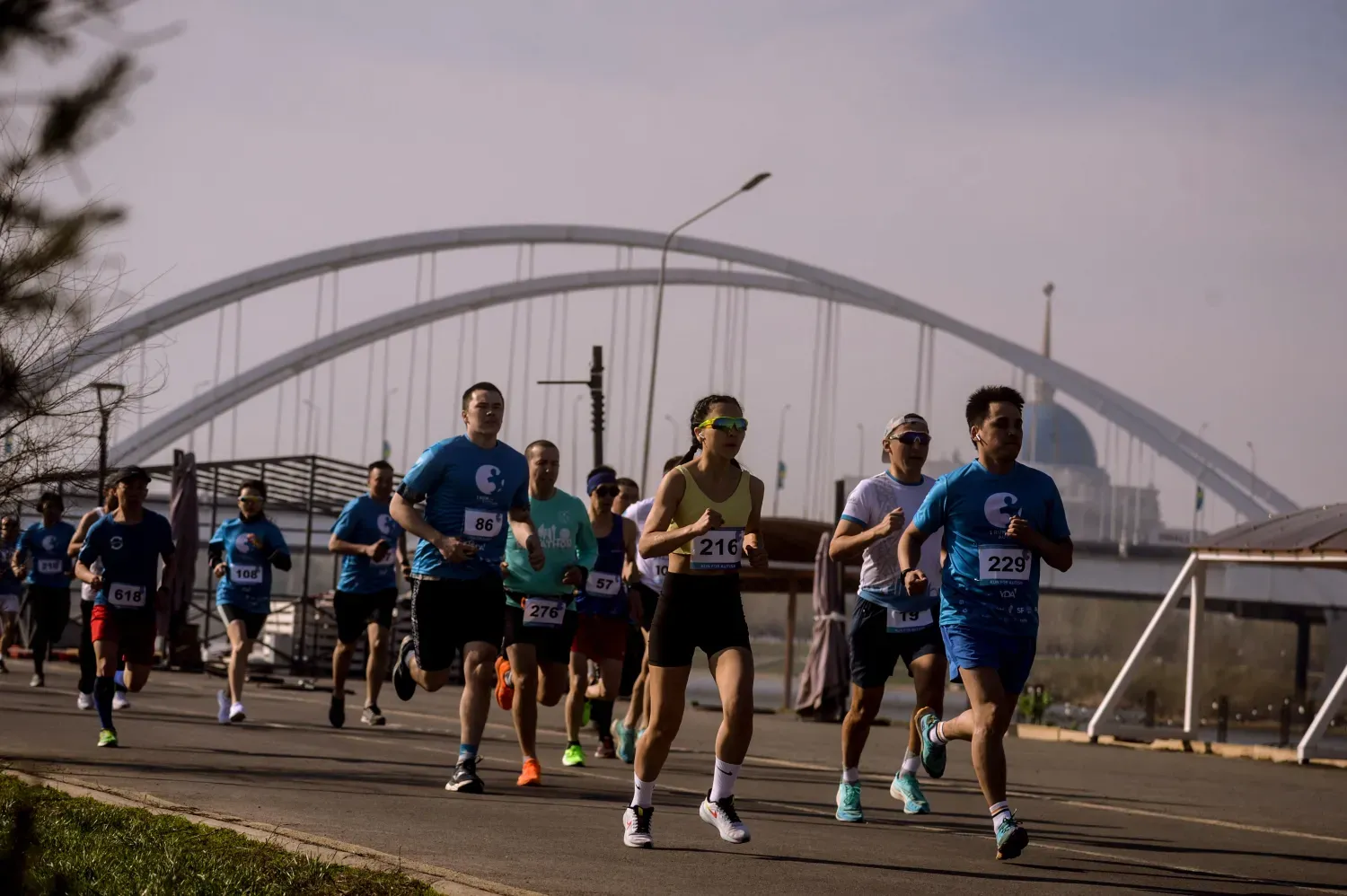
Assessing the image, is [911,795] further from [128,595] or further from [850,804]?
[128,595]

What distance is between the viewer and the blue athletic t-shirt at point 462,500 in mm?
9820

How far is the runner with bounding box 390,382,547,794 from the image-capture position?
9.79 metres

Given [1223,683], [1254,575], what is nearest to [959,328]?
[1254,575]

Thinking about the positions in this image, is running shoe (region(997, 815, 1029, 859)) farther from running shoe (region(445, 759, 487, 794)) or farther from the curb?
running shoe (region(445, 759, 487, 794))

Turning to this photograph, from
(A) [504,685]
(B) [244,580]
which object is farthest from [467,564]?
(B) [244,580]

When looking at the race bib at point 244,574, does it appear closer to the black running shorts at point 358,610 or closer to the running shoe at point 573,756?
the black running shorts at point 358,610

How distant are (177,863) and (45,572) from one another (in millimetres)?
15906

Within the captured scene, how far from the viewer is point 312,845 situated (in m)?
6.68

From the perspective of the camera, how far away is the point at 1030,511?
7859 mm

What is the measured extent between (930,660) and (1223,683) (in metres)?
102

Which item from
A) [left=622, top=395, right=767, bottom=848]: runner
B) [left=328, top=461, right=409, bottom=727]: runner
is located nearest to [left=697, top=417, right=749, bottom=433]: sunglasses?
[left=622, top=395, right=767, bottom=848]: runner

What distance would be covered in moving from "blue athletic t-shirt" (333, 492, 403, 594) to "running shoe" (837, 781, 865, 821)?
21.1ft

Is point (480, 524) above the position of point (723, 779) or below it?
above

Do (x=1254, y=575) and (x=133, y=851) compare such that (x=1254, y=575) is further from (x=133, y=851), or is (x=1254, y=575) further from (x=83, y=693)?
(x=133, y=851)
